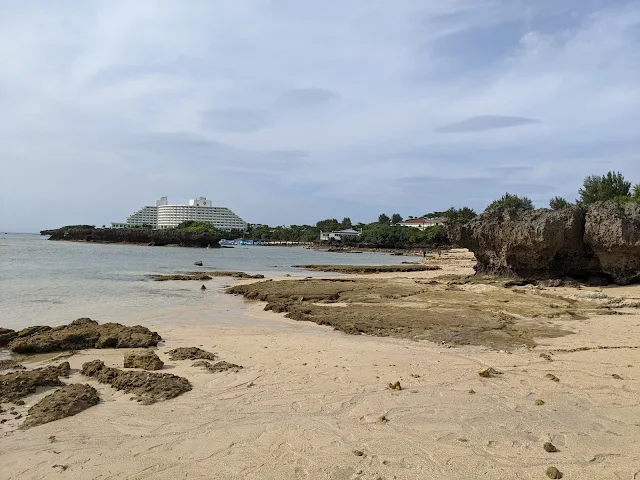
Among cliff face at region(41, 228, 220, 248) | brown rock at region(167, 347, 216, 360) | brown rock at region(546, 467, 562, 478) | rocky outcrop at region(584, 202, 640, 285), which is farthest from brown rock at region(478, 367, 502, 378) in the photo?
cliff face at region(41, 228, 220, 248)

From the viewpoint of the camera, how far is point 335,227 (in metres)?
154

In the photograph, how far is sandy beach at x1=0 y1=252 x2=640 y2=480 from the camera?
4.16 meters

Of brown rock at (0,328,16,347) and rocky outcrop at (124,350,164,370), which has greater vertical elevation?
rocky outcrop at (124,350,164,370)

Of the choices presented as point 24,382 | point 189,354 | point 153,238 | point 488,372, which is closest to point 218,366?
point 189,354

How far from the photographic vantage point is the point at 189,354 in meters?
8.23

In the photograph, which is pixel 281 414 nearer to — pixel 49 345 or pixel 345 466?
pixel 345 466

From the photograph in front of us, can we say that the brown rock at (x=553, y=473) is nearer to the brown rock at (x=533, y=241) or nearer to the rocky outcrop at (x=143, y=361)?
the rocky outcrop at (x=143, y=361)

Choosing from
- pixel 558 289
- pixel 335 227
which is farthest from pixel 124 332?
pixel 335 227

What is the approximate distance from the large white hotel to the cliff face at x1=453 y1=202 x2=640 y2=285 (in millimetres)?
154986

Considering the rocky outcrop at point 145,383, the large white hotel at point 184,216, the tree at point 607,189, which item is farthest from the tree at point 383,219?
the rocky outcrop at point 145,383

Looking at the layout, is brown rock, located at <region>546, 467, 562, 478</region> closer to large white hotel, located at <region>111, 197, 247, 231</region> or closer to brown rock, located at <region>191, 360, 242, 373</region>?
brown rock, located at <region>191, 360, 242, 373</region>

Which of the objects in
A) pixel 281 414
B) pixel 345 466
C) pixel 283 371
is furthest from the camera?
pixel 283 371

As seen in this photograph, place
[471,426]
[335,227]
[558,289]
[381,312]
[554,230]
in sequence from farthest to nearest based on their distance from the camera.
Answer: [335,227], [554,230], [558,289], [381,312], [471,426]

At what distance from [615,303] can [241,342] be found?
468 inches
